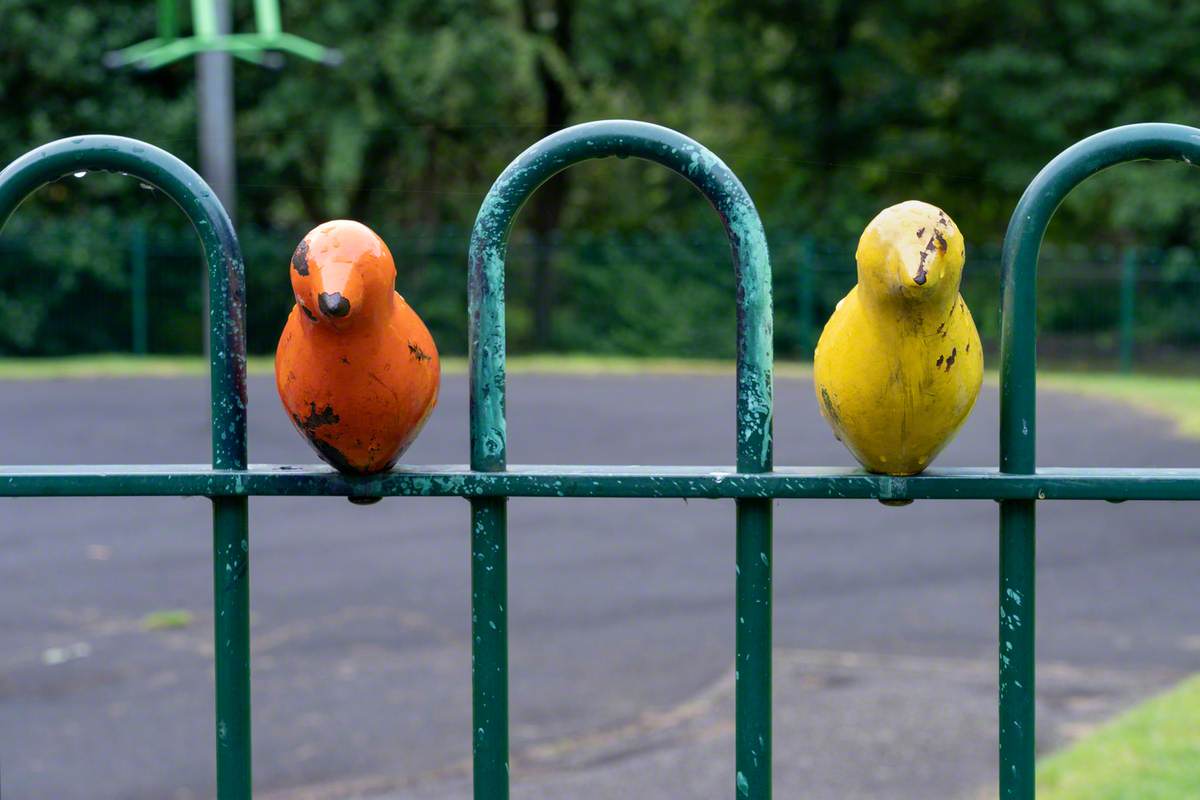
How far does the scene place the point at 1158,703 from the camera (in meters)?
3.92

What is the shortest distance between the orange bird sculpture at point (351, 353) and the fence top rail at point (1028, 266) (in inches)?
19.5

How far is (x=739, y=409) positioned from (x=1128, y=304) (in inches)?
782

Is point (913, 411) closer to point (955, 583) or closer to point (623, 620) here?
point (623, 620)

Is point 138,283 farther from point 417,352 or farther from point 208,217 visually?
point 417,352

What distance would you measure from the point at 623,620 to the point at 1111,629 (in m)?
1.81

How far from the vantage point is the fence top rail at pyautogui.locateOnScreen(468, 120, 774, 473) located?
→ 117cm

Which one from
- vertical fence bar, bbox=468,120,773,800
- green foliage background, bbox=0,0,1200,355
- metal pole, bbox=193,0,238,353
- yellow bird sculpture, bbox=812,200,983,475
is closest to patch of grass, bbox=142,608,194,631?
vertical fence bar, bbox=468,120,773,800

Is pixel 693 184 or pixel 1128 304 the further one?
pixel 1128 304

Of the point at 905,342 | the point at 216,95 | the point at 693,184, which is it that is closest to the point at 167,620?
the point at 693,184

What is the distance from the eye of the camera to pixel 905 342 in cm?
108

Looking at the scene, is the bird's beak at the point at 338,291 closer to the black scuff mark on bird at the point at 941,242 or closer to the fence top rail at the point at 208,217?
the fence top rail at the point at 208,217

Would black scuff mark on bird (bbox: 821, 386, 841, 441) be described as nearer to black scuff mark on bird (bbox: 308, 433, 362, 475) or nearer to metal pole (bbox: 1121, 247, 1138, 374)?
black scuff mark on bird (bbox: 308, 433, 362, 475)

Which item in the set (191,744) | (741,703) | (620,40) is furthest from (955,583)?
(620,40)

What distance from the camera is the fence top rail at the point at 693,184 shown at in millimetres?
1171
